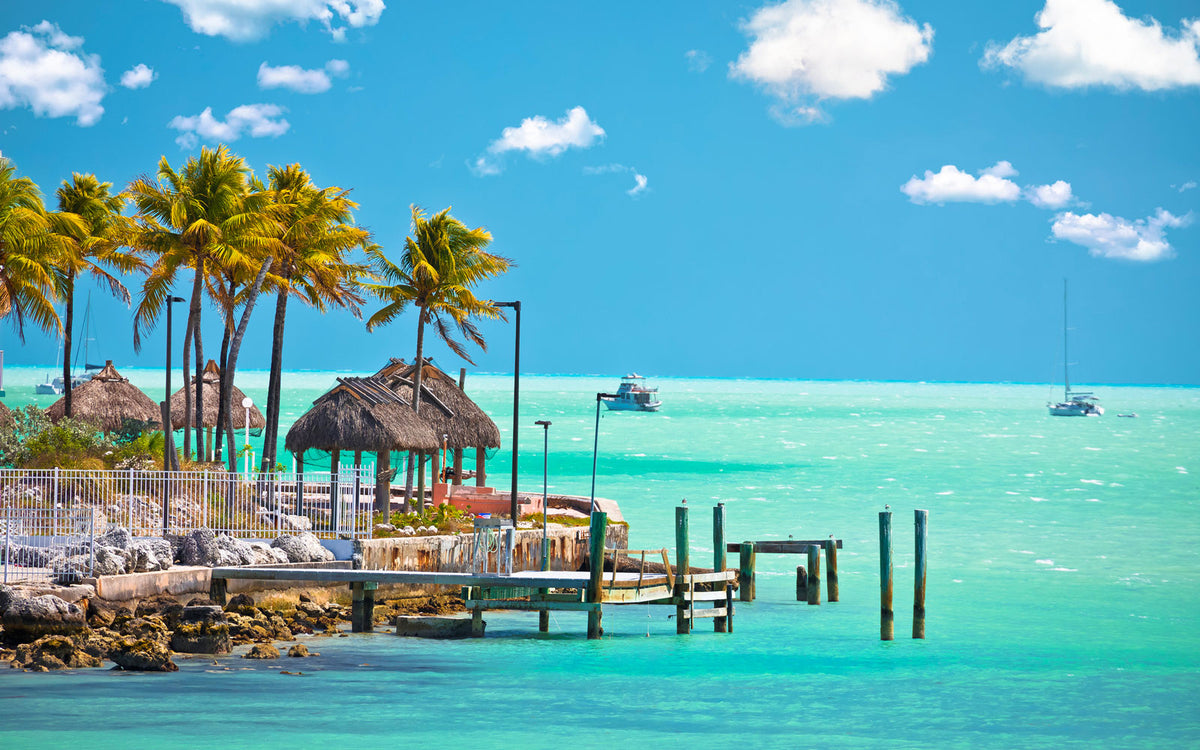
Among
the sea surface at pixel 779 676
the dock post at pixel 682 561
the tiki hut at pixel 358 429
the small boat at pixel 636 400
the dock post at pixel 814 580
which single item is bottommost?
the sea surface at pixel 779 676

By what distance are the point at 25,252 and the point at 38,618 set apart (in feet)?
57.1

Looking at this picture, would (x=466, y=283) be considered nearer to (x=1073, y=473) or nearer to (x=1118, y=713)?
(x=1118, y=713)

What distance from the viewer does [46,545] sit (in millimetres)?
25391

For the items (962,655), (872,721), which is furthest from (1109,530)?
(872,721)

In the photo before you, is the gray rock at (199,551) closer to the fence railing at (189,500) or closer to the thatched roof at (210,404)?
the fence railing at (189,500)

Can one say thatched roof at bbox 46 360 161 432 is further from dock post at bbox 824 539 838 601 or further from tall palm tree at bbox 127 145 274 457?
dock post at bbox 824 539 838 601

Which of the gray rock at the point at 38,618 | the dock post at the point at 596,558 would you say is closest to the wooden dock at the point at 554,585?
the dock post at the point at 596,558

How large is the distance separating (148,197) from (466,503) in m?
11.7

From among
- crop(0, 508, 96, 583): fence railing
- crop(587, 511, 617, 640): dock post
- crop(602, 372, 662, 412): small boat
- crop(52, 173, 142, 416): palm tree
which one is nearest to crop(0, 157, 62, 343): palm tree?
crop(52, 173, 142, 416): palm tree

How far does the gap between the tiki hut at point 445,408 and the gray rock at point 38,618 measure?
49.3ft

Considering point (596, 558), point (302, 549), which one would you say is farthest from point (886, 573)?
point (302, 549)

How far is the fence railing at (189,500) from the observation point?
28.4 meters

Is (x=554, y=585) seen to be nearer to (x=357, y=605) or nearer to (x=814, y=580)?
(x=357, y=605)

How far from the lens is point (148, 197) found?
1419 inches
